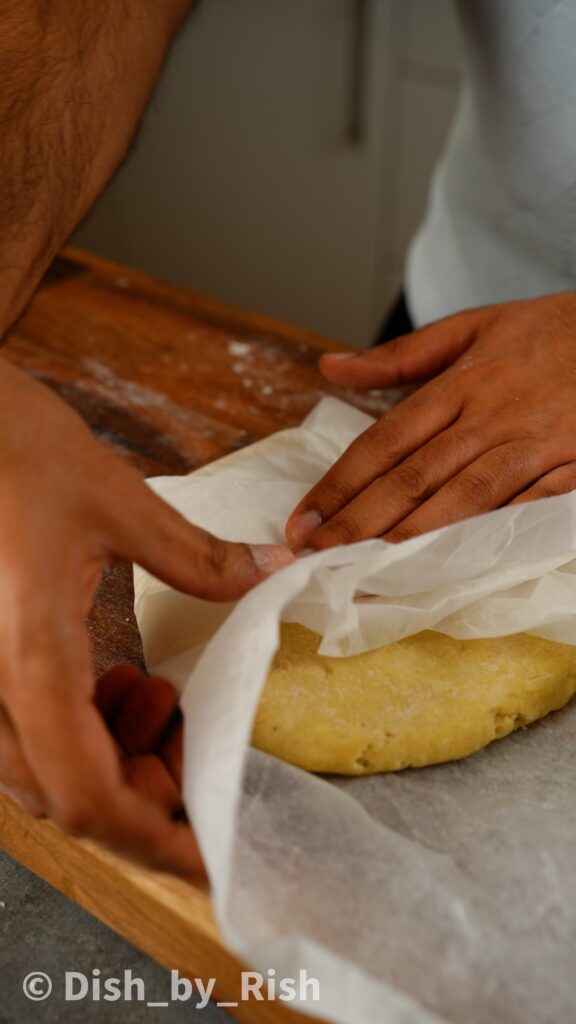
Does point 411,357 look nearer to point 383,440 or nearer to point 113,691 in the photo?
point 383,440

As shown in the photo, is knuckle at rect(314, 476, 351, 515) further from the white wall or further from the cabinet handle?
the cabinet handle

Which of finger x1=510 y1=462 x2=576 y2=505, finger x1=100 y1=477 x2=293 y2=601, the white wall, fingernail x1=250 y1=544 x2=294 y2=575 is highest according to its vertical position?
finger x1=100 y1=477 x2=293 y2=601

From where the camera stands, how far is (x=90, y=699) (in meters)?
0.50

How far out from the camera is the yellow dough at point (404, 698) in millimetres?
622

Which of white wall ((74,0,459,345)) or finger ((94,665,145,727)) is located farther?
white wall ((74,0,459,345))

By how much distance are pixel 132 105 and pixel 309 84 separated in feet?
4.25

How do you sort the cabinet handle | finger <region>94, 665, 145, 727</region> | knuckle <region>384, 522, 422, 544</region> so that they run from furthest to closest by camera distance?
the cabinet handle → knuckle <region>384, 522, 422, 544</region> → finger <region>94, 665, 145, 727</region>

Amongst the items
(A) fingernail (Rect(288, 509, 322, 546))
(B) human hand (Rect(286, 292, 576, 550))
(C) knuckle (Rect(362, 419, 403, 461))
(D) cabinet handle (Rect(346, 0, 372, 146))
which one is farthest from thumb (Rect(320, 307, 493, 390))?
(D) cabinet handle (Rect(346, 0, 372, 146))

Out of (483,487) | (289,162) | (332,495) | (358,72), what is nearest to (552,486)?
(483,487)

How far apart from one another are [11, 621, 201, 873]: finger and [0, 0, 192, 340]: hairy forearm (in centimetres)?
43

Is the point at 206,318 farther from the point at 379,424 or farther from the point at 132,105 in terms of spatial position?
the point at 379,424

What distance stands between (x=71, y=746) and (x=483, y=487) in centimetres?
38

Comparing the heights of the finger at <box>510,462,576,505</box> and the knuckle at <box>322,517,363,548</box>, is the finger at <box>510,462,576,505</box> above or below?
above

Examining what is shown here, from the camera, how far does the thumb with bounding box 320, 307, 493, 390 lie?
35.6 inches
